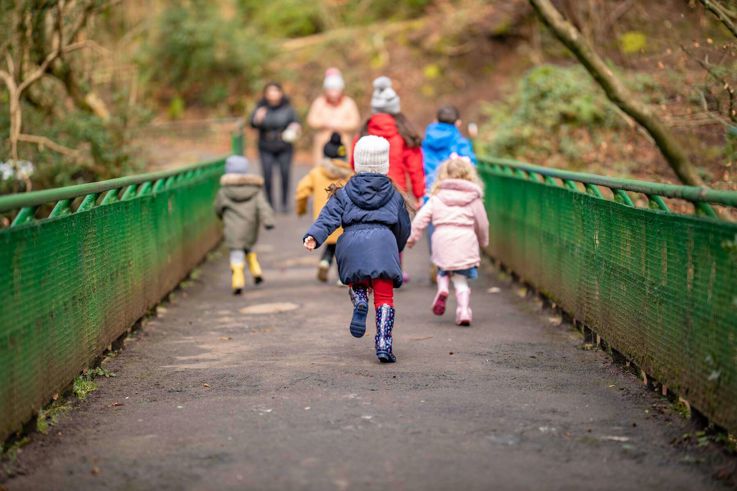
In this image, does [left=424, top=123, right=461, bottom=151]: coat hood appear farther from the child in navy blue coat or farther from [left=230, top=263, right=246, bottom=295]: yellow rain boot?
the child in navy blue coat

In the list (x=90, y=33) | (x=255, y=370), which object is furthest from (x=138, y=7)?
(x=255, y=370)

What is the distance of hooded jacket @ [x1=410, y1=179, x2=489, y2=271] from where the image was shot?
10266 millimetres

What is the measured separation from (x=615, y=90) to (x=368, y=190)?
16.5ft

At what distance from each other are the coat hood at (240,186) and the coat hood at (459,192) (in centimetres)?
289

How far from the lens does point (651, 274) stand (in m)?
7.42

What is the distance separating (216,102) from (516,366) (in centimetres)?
2645

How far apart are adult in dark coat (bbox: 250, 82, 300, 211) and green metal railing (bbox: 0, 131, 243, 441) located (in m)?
6.95

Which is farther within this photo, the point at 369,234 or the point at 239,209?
the point at 239,209

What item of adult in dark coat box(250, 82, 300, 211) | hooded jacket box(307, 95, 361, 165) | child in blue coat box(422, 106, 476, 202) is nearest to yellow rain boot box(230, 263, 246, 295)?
child in blue coat box(422, 106, 476, 202)

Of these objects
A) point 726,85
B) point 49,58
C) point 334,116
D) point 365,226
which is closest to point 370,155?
point 365,226

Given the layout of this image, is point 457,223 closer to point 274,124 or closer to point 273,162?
point 274,124

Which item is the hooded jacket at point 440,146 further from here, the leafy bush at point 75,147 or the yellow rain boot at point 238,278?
the leafy bush at point 75,147

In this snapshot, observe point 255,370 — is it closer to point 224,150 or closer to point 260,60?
point 224,150

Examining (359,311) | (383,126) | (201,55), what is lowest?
(359,311)
